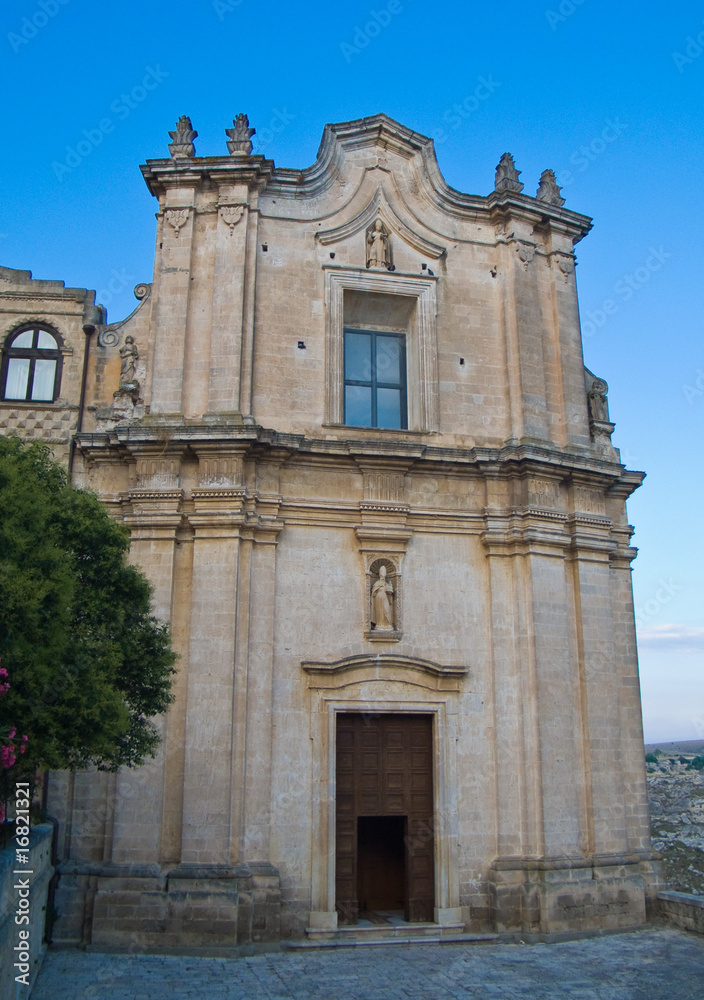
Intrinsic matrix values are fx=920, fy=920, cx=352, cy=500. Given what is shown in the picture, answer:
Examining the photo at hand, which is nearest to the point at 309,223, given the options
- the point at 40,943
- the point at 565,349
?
the point at 565,349

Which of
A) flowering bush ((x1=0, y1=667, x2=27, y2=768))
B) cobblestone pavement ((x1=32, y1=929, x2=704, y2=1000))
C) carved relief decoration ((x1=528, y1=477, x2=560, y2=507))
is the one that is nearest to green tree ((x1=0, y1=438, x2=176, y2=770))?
flowering bush ((x1=0, y1=667, x2=27, y2=768))

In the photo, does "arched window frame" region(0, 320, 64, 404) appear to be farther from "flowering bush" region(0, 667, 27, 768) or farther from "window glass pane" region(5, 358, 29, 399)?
"flowering bush" region(0, 667, 27, 768)

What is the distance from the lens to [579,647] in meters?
16.2

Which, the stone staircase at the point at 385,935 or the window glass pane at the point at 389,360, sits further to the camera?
the window glass pane at the point at 389,360

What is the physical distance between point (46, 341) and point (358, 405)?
5791 millimetres

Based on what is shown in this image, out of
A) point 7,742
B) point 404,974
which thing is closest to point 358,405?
point 404,974

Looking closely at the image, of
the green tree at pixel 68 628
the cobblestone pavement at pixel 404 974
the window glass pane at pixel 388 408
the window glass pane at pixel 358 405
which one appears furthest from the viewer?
the window glass pane at pixel 388 408

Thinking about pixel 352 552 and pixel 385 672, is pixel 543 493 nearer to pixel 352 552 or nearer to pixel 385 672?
pixel 352 552

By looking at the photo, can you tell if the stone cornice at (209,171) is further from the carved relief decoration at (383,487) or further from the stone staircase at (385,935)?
the stone staircase at (385,935)

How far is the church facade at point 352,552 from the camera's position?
555 inches

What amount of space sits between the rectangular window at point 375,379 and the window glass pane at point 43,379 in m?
5.33

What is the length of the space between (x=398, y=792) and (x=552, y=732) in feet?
9.03

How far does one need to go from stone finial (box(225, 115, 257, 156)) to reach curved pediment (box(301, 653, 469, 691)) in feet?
30.8

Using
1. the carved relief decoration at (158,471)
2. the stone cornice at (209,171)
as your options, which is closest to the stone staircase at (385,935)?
the carved relief decoration at (158,471)
